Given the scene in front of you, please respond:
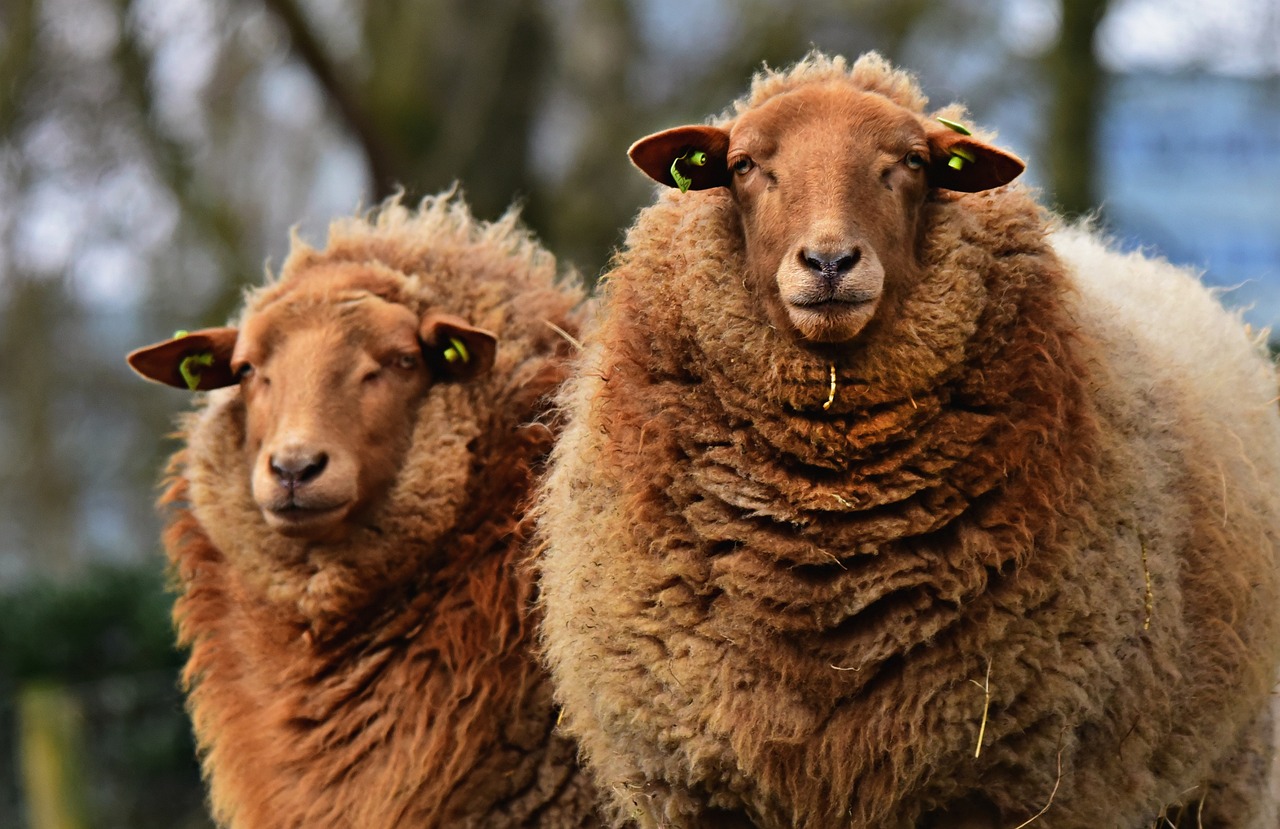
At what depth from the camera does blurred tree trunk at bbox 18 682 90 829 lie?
7.89m

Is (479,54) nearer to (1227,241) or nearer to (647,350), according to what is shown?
(647,350)

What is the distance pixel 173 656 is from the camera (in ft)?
31.1

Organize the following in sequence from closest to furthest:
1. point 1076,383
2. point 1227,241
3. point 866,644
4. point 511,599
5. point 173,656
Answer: point 866,644 < point 1076,383 < point 511,599 < point 173,656 < point 1227,241

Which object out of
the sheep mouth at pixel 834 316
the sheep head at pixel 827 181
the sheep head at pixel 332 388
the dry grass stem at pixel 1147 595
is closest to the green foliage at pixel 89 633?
the sheep head at pixel 332 388

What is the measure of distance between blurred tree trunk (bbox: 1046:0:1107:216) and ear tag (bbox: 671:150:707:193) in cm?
786

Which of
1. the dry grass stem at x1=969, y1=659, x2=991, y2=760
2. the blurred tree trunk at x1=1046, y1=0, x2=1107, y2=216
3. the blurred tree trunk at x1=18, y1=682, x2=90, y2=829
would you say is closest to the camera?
the dry grass stem at x1=969, y1=659, x2=991, y2=760

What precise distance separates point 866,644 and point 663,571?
20.5 inches

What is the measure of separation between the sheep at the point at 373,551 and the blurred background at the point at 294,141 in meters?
1.04

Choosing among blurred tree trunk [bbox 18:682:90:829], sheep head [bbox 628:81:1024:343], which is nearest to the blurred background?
blurred tree trunk [bbox 18:682:90:829]

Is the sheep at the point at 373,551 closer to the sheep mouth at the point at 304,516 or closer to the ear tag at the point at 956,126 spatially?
the sheep mouth at the point at 304,516

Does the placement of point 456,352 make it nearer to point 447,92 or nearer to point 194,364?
point 194,364

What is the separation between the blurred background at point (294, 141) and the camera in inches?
343

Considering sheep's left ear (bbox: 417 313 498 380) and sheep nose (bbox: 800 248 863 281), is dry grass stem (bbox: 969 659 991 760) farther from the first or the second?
sheep's left ear (bbox: 417 313 498 380)

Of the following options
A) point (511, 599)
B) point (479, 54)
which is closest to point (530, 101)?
point (479, 54)
